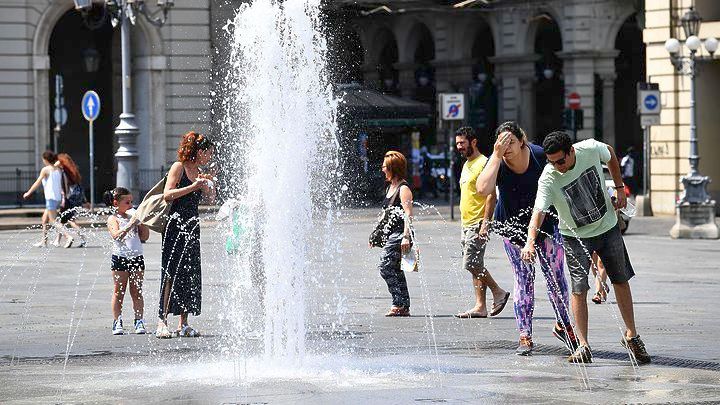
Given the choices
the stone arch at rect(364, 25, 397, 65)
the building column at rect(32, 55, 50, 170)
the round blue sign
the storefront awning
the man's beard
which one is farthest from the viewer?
the stone arch at rect(364, 25, 397, 65)

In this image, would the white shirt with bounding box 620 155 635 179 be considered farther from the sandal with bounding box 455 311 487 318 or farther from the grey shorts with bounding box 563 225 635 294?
the grey shorts with bounding box 563 225 635 294

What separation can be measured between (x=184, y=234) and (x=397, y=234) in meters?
2.94

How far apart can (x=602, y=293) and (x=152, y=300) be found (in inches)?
188

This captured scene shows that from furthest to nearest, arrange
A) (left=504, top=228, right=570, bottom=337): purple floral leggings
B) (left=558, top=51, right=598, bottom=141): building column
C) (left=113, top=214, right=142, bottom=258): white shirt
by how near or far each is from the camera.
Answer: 1. (left=558, top=51, right=598, bottom=141): building column
2. (left=113, top=214, right=142, bottom=258): white shirt
3. (left=504, top=228, right=570, bottom=337): purple floral leggings

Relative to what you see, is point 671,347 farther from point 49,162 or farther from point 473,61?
point 473,61

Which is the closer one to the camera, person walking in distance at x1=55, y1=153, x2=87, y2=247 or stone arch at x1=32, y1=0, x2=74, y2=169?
person walking in distance at x1=55, y1=153, x2=87, y2=247

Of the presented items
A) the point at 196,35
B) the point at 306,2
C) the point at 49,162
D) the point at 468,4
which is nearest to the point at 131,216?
the point at 306,2

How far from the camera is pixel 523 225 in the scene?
41.6 ft

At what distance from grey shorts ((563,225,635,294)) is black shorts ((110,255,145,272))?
418 centimetres

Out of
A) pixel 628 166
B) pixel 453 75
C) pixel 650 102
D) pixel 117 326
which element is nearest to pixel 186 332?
pixel 117 326

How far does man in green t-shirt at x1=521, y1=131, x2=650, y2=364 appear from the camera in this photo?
38.8 ft

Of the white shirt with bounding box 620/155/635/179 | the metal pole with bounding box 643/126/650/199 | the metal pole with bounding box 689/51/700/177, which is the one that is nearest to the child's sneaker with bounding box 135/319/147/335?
the metal pole with bounding box 689/51/700/177

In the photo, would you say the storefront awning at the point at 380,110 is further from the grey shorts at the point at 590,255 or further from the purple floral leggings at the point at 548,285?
the grey shorts at the point at 590,255

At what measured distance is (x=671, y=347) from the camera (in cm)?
1271
